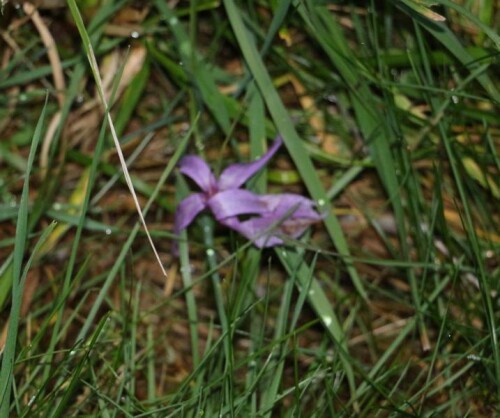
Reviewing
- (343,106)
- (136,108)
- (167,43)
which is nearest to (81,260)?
(136,108)

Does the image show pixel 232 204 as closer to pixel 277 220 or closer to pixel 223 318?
pixel 277 220

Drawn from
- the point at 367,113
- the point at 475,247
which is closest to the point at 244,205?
the point at 367,113

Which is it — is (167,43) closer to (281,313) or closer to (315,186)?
(315,186)

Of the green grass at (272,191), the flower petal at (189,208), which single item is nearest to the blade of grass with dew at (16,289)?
the green grass at (272,191)

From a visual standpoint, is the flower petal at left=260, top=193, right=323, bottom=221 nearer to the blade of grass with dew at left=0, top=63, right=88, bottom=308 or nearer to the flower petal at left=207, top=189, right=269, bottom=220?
the flower petal at left=207, top=189, right=269, bottom=220

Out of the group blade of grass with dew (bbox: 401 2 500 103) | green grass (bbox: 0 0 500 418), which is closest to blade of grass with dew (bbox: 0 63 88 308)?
green grass (bbox: 0 0 500 418)

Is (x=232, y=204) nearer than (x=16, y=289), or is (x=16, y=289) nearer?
(x=16, y=289)

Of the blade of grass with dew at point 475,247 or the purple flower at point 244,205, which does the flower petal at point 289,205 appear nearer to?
the purple flower at point 244,205
